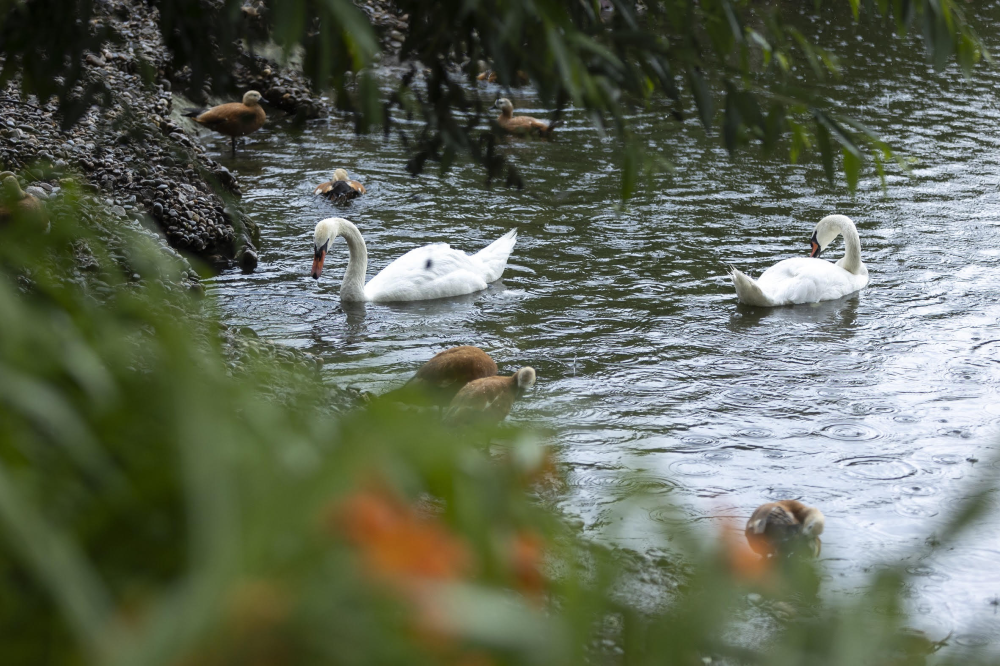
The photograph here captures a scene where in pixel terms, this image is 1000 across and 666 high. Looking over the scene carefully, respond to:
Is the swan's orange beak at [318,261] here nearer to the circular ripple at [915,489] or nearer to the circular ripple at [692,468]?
the circular ripple at [692,468]

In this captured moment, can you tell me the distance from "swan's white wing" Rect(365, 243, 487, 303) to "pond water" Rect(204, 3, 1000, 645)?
0.13 meters

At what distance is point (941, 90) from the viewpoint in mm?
18906

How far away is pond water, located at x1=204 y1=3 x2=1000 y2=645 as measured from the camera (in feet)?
21.8

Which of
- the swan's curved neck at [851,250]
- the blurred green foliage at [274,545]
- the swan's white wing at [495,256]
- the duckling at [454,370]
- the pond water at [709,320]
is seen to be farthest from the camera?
the swan's curved neck at [851,250]

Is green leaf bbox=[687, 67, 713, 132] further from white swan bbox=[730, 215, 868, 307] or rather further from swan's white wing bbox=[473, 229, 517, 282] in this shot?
swan's white wing bbox=[473, 229, 517, 282]

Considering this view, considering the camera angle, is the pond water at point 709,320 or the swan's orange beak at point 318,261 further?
the swan's orange beak at point 318,261

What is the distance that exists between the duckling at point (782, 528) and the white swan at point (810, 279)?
4871mm

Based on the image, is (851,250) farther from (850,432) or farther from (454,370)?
(454,370)

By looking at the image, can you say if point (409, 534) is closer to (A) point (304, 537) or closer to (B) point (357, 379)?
(A) point (304, 537)

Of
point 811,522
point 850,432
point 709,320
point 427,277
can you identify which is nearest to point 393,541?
point 811,522

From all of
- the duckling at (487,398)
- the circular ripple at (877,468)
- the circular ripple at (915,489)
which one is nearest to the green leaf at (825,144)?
the duckling at (487,398)

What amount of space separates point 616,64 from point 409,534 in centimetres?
160

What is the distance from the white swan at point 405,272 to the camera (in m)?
10.5

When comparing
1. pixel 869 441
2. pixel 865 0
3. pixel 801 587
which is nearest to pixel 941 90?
pixel 869 441
